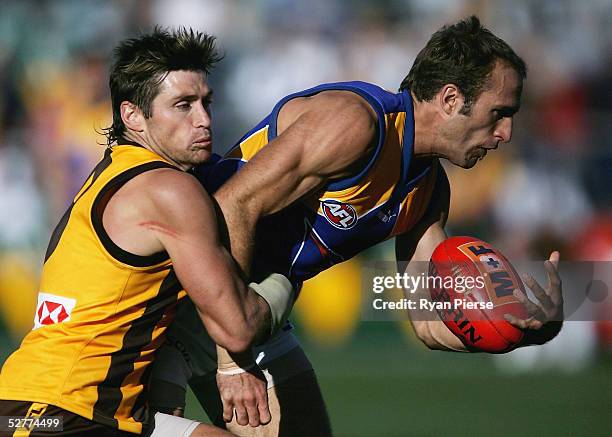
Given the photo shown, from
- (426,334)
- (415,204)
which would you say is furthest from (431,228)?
(426,334)

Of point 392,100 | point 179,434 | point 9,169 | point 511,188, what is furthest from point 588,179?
point 179,434

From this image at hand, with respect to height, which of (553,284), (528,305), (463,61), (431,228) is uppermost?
(463,61)

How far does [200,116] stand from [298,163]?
1.38 ft

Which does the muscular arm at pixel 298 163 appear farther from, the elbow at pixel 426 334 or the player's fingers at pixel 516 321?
the elbow at pixel 426 334

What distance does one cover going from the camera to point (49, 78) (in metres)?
10.9

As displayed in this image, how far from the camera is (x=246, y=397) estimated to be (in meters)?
3.80

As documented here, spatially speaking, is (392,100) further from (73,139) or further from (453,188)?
(73,139)

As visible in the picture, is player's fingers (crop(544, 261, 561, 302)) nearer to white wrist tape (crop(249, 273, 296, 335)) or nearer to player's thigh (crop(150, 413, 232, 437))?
white wrist tape (crop(249, 273, 296, 335))

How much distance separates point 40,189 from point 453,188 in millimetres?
4123

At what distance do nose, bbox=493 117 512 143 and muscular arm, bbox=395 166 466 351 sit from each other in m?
0.39

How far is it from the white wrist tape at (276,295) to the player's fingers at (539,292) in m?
0.94

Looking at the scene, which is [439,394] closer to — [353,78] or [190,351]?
[353,78]

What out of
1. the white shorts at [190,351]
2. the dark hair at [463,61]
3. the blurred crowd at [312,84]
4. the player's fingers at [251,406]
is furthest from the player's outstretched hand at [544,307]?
the blurred crowd at [312,84]

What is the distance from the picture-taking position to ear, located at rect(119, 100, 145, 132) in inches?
153
